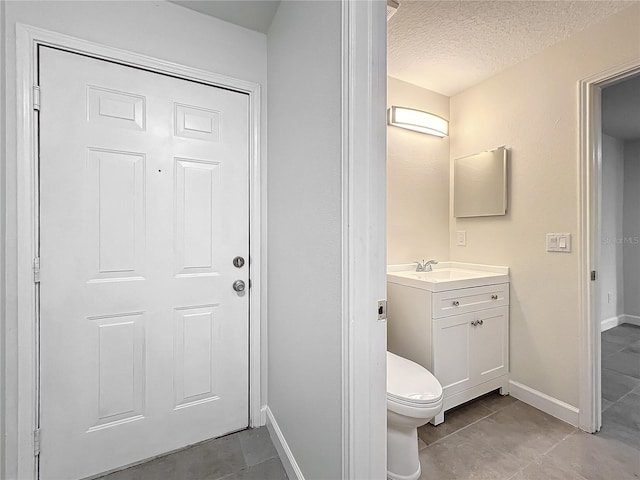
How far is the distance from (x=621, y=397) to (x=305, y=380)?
2269 mm

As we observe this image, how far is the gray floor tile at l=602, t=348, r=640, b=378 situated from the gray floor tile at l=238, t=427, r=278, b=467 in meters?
2.75

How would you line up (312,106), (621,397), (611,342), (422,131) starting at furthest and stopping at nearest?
(611,342)
(422,131)
(621,397)
(312,106)

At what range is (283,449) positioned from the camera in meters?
1.43

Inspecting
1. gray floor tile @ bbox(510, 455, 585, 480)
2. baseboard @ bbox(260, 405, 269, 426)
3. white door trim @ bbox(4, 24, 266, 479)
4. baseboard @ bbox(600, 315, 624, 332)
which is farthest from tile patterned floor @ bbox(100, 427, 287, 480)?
baseboard @ bbox(600, 315, 624, 332)

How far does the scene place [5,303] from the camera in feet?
4.01

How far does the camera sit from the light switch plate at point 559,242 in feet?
5.83

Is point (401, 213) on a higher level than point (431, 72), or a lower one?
lower

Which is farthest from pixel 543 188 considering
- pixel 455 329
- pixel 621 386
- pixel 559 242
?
pixel 621 386

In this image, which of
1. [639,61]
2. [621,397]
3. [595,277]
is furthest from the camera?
[621,397]

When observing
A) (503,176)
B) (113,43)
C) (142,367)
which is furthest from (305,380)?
(503,176)

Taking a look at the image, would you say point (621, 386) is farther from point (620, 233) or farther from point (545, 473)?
point (620, 233)

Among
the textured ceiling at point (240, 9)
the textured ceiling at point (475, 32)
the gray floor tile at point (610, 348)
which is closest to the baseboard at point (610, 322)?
the gray floor tile at point (610, 348)

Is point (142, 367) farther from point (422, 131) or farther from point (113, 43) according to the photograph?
point (422, 131)

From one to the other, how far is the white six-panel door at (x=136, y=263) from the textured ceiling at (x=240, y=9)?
390mm
